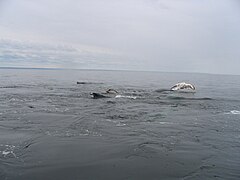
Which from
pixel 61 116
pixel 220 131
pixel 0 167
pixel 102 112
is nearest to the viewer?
pixel 0 167

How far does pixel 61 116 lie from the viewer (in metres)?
19.0

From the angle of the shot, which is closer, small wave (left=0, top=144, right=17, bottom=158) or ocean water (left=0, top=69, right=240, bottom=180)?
ocean water (left=0, top=69, right=240, bottom=180)

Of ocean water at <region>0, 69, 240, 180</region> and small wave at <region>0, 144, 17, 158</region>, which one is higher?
ocean water at <region>0, 69, 240, 180</region>

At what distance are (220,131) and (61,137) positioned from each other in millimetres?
10358

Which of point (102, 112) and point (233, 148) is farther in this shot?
point (102, 112)

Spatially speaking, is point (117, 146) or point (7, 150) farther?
point (117, 146)

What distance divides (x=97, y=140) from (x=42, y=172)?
439cm

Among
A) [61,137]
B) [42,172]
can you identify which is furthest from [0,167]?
[61,137]

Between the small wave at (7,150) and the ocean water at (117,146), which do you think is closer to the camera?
the ocean water at (117,146)

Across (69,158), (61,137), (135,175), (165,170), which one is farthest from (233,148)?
(61,137)

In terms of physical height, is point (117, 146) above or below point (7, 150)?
above

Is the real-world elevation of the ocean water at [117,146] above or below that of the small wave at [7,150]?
above

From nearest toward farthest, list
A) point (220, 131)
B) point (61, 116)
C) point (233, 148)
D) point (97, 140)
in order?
point (233, 148)
point (97, 140)
point (220, 131)
point (61, 116)

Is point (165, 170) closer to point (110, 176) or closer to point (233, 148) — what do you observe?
point (110, 176)
